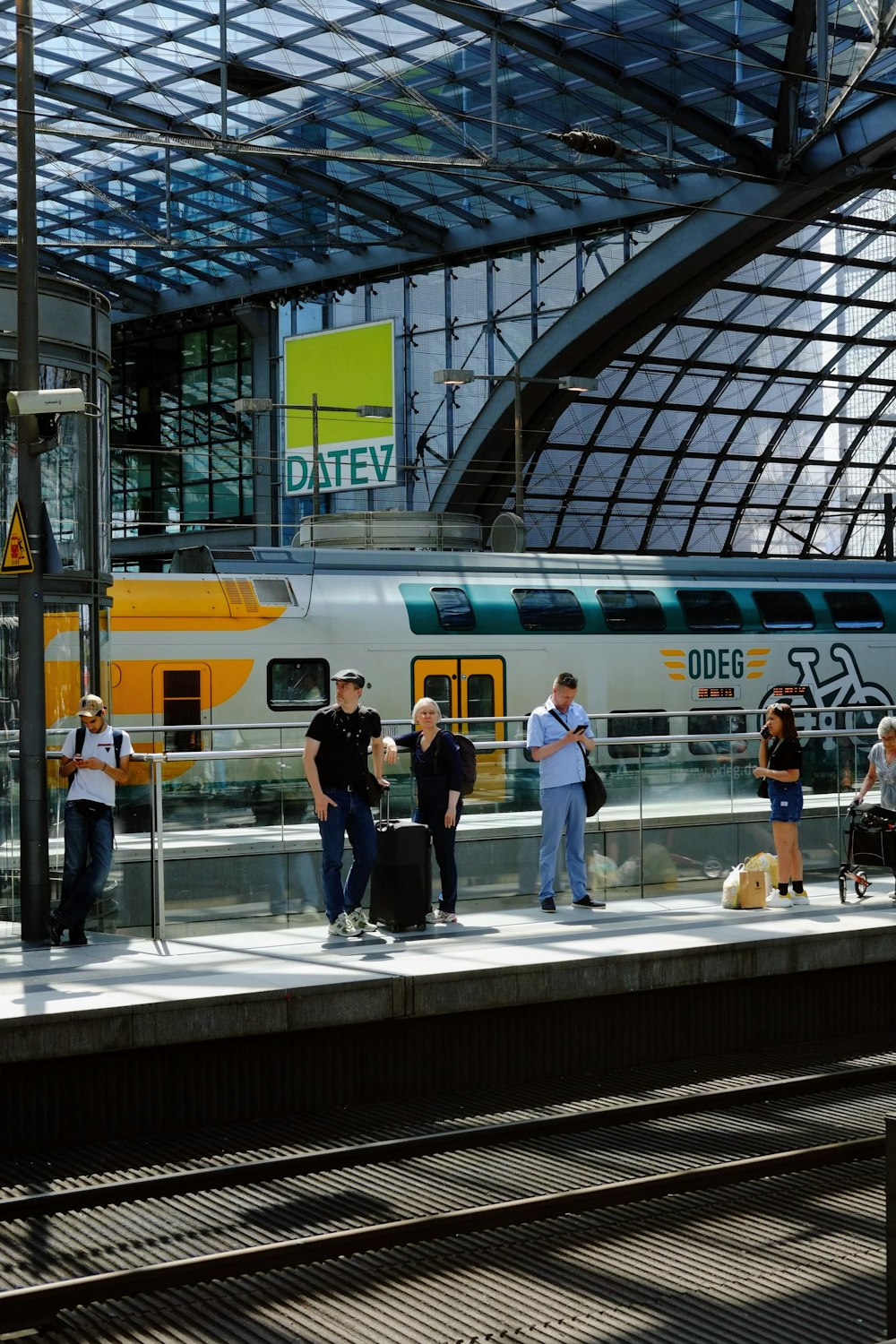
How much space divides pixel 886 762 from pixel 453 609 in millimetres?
11304

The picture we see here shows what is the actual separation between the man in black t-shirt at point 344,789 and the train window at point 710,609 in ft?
50.9

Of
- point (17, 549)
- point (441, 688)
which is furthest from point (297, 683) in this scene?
point (17, 549)

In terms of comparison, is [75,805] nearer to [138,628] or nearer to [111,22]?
[138,628]

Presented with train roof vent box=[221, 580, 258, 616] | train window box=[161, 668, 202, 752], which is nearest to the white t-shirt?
train window box=[161, 668, 202, 752]

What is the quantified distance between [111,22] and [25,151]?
89.9 ft

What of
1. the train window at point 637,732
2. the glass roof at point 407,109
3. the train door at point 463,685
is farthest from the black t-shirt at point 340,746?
the glass roof at point 407,109

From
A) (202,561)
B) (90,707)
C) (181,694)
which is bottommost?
(90,707)

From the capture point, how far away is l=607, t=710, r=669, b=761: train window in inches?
568

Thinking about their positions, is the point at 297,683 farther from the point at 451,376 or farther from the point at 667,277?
the point at 667,277

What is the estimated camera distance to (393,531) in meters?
29.8

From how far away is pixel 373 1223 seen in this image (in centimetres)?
822

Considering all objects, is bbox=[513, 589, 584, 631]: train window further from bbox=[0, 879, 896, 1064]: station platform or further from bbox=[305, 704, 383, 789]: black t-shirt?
bbox=[305, 704, 383, 789]: black t-shirt

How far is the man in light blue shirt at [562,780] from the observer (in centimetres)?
1331

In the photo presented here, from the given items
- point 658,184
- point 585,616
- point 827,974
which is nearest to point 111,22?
point 658,184
